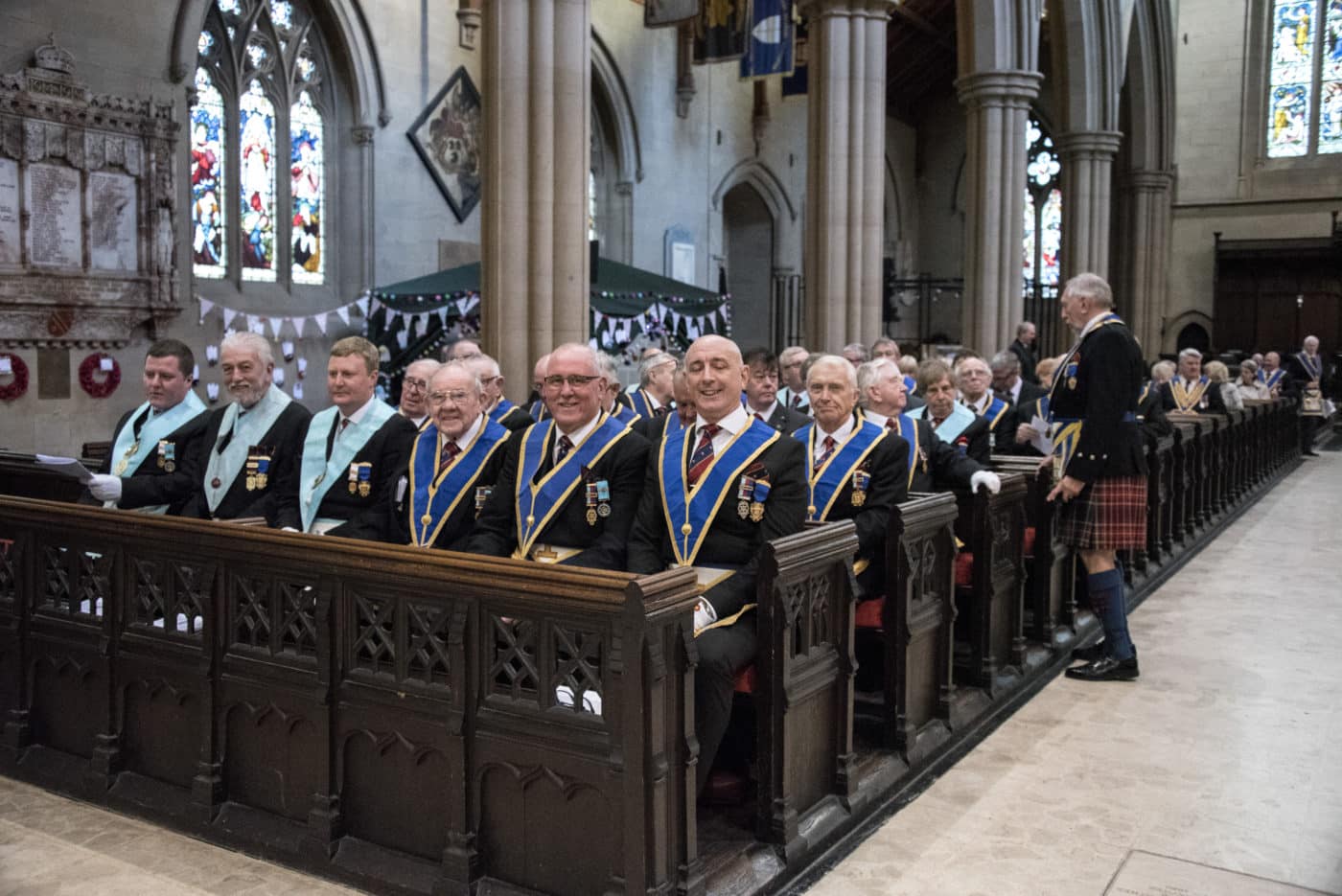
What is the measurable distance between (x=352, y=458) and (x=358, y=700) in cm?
138

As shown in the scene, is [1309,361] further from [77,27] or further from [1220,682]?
[77,27]

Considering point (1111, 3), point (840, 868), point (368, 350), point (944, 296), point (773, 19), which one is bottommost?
point (840, 868)

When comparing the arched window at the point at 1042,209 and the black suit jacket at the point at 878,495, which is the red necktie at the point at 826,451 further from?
the arched window at the point at 1042,209

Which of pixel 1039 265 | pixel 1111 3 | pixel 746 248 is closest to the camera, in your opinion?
pixel 1111 3

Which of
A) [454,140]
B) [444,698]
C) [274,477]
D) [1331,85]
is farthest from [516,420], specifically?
[1331,85]

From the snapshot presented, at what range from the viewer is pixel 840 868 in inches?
134

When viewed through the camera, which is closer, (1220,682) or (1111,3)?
(1220,682)

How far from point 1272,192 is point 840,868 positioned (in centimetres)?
2312

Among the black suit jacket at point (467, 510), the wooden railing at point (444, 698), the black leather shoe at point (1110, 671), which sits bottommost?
the black leather shoe at point (1110, 671)

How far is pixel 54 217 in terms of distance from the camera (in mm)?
10133

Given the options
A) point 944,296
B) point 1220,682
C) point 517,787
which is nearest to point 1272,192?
point 944,296

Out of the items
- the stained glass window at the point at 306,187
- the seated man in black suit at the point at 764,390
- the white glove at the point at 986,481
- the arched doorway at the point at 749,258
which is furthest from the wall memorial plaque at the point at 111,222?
the arched doorway at the point at 749,258

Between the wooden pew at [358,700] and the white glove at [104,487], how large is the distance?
40cm

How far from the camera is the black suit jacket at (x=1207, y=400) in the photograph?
12.5m
